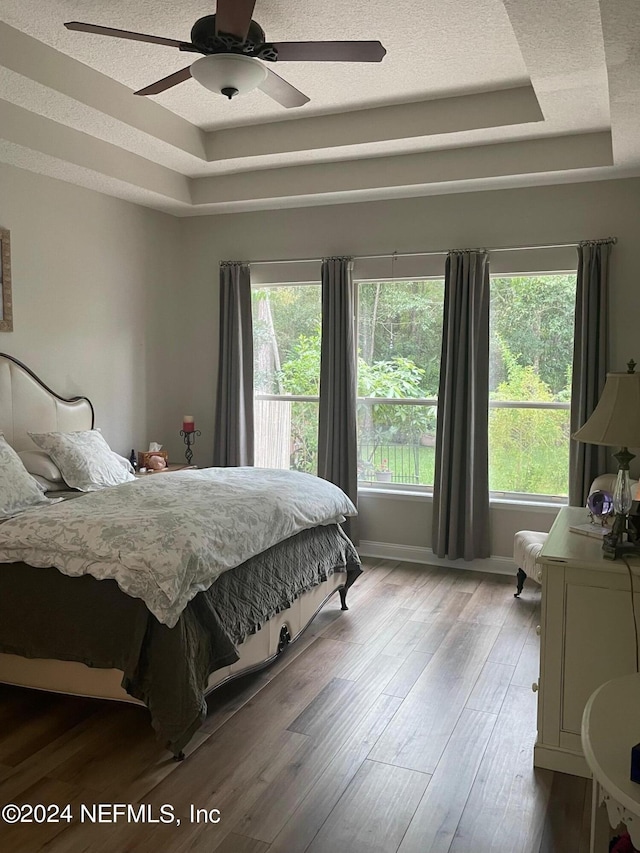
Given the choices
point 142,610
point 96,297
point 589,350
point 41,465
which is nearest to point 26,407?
point 41,465

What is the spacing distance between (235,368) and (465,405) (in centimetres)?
193

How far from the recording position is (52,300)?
4.74m

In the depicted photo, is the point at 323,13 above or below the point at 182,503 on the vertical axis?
above

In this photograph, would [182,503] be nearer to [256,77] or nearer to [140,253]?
[256,77]

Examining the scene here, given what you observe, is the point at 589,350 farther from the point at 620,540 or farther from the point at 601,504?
the point at 620,540

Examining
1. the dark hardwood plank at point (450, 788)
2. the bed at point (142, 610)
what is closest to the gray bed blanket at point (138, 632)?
the bed at point (142, 610)

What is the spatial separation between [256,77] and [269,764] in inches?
105

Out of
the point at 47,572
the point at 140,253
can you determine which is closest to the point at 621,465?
the point at 47,572

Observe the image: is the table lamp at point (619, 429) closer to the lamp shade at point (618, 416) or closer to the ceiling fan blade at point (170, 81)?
the lamp shade at point (618, 416)

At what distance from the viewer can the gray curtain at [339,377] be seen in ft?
17.4

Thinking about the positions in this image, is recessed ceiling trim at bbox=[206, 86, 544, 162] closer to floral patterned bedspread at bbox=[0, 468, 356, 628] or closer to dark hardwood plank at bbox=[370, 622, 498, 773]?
floral patterned bedspread at bbox=[0, 468, 356, 628]

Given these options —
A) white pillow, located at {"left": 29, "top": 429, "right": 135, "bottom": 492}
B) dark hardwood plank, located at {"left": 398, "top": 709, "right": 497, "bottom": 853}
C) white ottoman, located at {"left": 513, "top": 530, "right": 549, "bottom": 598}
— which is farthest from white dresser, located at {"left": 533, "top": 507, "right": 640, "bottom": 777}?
white pillow, located at {"left": 29, "top": 429, "right": 135, "bottom": 492}

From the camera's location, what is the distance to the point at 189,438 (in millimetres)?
5969

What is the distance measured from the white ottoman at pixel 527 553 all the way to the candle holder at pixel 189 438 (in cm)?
277
